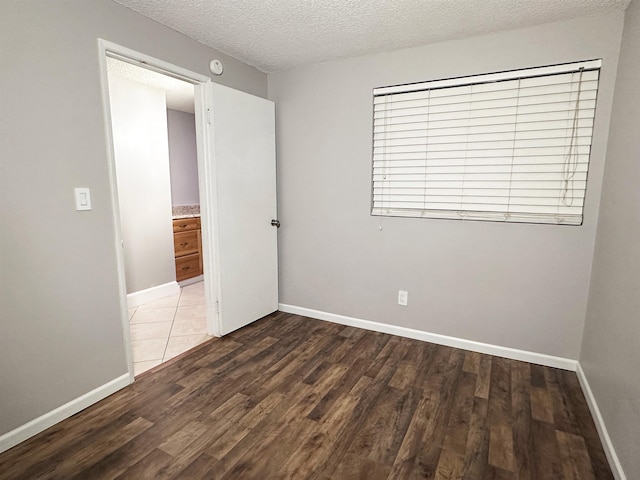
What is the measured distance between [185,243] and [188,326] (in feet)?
5.37

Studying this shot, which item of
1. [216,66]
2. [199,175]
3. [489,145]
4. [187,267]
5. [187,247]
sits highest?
[216,66]

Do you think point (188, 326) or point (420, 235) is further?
point (188, 326)

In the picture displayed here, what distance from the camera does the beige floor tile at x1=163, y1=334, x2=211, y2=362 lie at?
2586 millimetres

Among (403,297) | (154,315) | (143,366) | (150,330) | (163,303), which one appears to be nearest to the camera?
(143,366)

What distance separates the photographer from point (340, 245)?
Result: 121 inches

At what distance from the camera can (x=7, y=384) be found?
5.25 ft

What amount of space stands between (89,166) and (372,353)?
230 centimetres

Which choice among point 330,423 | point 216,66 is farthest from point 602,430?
point 216,66

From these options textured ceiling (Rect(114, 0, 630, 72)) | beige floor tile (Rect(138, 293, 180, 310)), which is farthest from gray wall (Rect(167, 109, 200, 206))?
textured ceiling (Rect(114, 0, 630, 72))

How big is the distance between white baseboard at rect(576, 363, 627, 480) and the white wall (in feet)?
13.2

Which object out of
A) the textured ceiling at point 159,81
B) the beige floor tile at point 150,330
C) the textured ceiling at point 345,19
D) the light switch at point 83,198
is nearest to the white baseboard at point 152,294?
the beige floor tile at point 150,330

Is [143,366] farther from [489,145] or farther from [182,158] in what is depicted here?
[182,158]

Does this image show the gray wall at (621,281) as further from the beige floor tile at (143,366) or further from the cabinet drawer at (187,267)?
the cabinet drawer at (187,267)

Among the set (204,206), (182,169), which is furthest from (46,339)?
(182,169)
